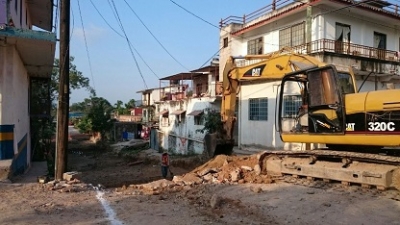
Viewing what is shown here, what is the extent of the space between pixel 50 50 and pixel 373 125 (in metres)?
8.90

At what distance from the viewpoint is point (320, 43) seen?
19.1m

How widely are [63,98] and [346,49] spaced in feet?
51.4

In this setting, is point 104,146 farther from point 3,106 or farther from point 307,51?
point 3,106

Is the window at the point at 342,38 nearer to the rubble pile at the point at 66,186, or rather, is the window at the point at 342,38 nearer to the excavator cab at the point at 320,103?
the excavator cab at the point at 320,103

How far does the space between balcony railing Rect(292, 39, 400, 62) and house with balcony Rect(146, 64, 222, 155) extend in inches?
249

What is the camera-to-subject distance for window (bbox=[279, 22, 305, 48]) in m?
20.3

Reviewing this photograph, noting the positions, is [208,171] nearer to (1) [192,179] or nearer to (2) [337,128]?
(1) [192,179]

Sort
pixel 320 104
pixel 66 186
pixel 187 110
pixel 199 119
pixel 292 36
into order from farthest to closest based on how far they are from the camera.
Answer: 1. pixel 187 110
2. pixel 199 119
3. pixel 292 36
4. pixel 320 104
5. pixel 66 186

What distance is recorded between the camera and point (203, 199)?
8.59 m

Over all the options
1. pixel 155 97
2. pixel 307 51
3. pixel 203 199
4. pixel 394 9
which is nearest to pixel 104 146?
pixel 155 97

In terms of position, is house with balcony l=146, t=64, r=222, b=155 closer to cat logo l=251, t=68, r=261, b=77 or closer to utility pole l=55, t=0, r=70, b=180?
cat logo l=251, t=68, r=261, b=77

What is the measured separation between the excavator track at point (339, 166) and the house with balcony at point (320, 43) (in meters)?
7.29

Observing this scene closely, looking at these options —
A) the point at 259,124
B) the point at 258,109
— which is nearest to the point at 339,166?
the point at 259,124

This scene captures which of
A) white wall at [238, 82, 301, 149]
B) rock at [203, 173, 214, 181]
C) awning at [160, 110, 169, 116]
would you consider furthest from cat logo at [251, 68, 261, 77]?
awning at [160, 110, 169, 116]
